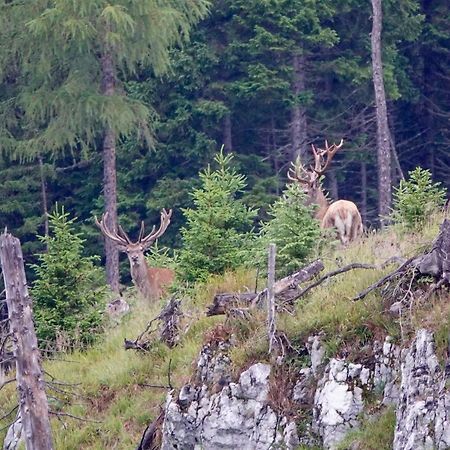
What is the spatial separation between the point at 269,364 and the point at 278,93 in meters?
19.2

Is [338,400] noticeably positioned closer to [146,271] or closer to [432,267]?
[432,267]

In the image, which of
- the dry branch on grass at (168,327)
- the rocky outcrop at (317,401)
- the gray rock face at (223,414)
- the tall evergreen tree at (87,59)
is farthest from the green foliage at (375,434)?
the tall evergreen tree at (87,59)

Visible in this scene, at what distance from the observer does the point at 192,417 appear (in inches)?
428

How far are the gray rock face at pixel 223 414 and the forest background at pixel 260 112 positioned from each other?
1612 cm

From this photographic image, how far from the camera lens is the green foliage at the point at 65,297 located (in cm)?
1475

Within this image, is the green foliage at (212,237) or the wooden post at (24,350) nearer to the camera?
the wooden post at (24,350)


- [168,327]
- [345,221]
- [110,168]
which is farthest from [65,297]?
[110,168]

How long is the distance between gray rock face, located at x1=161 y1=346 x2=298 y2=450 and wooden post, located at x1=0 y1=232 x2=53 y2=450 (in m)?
1.32

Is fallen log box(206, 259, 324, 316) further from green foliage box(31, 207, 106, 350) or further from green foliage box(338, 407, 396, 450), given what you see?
green foliage box(31, 207, 106, 350)

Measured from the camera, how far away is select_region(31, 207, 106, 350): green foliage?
14.8 m

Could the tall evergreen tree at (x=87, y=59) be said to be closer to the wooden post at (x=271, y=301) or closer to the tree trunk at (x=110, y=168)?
the tree trunk at (x=110, y=168)

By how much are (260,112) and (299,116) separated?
1.64 metres

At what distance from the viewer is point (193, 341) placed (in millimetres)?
12500

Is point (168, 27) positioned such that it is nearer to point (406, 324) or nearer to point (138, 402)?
point (138, 402)
